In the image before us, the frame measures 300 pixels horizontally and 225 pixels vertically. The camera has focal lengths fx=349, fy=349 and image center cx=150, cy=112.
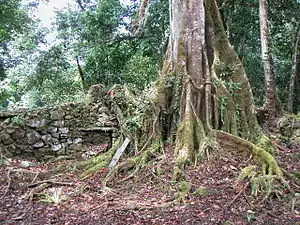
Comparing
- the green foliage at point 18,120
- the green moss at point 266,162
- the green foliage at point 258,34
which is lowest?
the green moss at point 266,162

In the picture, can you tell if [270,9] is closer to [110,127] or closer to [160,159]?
[110,127]

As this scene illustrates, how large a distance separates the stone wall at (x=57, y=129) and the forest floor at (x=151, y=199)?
Result: 1787 millimetres

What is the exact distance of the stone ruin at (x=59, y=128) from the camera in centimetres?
825

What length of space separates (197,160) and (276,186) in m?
1.47

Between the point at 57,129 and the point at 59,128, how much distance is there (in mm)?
55

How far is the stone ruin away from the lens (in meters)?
8.25

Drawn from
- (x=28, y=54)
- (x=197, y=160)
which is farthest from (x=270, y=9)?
(x=28, y=54)

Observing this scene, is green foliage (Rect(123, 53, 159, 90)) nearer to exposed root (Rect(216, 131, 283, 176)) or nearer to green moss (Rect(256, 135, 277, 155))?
green moss (Rect(256, 135, 277, 155))

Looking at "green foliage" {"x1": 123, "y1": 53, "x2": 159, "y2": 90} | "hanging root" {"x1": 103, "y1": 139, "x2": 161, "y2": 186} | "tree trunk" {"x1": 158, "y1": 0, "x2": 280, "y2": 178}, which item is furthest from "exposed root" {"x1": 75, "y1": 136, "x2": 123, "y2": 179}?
"green foliage" {"x1": 123, "y1": 53, "x2": 159, "y2": 90}

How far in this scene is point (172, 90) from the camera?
7.26 metres

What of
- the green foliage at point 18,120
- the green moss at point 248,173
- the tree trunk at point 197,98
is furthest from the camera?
the green foliage at point 18,120

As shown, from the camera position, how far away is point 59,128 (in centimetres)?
876

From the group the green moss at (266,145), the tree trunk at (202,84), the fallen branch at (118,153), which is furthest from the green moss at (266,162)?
the fallen branch at (118,153)

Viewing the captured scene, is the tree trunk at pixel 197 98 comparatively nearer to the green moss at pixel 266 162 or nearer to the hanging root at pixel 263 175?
the hanging root at pixel 263 175
